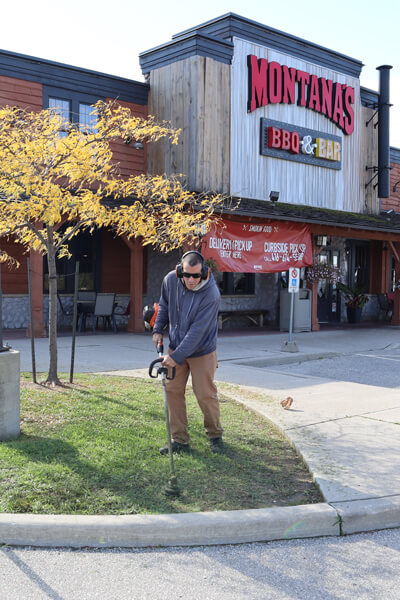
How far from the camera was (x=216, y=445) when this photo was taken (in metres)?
5.56

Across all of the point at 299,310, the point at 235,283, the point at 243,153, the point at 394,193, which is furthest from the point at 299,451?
the point at 394,193

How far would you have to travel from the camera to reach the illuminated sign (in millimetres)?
18250

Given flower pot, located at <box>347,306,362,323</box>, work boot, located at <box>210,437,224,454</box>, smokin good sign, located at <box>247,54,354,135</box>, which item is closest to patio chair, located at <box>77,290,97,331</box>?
smokin good sign, located at <box>247,54,354,135</box>

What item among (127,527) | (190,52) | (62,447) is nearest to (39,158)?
(62,447)

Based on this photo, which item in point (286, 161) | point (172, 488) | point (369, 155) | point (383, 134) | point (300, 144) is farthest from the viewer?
point (369, 155)

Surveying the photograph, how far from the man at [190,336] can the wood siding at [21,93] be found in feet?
36.6

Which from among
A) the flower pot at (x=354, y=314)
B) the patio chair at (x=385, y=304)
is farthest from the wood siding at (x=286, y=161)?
the patio chair at (x=385, y=304)

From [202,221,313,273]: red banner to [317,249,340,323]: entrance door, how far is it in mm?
3821

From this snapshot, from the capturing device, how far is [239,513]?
4066mm

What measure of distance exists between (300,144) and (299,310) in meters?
5.46

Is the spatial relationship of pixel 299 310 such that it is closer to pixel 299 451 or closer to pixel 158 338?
pixel 299 451

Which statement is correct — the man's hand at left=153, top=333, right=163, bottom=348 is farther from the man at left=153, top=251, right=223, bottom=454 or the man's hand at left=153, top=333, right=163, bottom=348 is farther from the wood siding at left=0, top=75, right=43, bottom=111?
the wood siding at left=0, top=75, right=43, bottom=111

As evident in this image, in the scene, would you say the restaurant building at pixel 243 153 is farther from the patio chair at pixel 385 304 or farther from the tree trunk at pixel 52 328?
the tree trunk at pixel 52 328

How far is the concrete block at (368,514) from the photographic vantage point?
4152 millimetres
